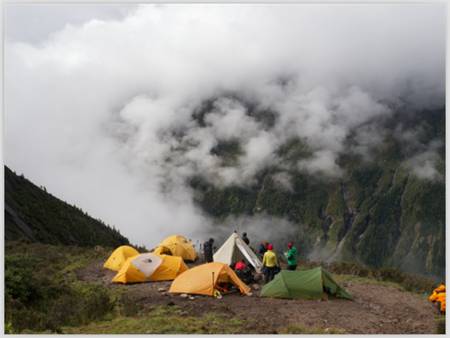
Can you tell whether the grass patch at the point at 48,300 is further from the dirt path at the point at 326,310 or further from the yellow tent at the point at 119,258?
the yellow tent at the point at 119,258

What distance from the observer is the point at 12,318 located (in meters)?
14.5

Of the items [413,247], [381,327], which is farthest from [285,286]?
[413,247]

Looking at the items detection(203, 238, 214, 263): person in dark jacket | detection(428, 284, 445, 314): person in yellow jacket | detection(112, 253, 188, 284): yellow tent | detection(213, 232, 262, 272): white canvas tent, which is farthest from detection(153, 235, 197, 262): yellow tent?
detection(428, 284, 445, 314): person in yellow jacket

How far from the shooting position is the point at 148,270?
21328 mm

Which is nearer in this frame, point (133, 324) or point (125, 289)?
point (133, 324)

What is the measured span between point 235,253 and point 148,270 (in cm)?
440

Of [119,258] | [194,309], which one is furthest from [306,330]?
[119,258]

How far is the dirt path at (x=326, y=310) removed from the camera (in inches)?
555

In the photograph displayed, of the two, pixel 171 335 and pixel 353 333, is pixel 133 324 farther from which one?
pixel 353 333

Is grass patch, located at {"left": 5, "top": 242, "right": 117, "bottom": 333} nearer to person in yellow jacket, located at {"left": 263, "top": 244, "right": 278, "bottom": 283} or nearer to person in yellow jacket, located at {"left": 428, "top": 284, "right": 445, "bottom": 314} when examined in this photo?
person in yellow jacket, located at {"left": 263, "top": 244, "right": 278, "bottom": 283}

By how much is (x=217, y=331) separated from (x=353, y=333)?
3604mm

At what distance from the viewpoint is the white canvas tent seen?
2334 cm

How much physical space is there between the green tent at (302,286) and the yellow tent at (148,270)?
5210 mm

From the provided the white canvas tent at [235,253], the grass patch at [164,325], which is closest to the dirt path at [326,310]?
the grass patch at [164,325]
